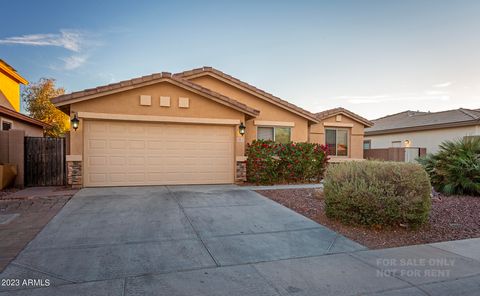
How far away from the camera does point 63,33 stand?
1285 centimetres

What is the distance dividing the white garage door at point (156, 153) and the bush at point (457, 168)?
23.8 ft

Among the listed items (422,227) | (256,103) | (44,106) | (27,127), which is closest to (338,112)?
(256,103)

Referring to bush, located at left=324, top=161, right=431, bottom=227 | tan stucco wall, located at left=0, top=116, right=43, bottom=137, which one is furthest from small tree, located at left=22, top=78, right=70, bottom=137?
bush, located at left=324, top=161, right=431, bottom=227

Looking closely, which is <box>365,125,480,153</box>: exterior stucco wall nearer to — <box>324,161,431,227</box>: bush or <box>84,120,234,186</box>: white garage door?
<box>324,161,431,227</box>: bush

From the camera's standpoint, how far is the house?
9.18 m

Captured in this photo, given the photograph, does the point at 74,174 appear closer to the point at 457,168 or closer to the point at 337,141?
the point at 457,168

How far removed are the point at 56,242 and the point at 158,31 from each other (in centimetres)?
1020

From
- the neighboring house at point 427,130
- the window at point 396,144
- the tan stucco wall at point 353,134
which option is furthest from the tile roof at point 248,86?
the window at point 396,144

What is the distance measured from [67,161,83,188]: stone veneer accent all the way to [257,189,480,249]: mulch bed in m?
6.44

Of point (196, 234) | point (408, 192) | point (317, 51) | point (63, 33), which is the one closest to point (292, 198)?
point (408, 192)

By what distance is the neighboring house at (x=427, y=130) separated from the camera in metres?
16.4

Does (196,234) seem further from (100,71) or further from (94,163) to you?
(100,71)

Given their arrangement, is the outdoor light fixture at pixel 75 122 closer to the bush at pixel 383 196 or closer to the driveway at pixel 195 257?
the driveway at pixel 195 257

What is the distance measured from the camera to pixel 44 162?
9.92 metres
